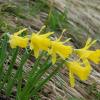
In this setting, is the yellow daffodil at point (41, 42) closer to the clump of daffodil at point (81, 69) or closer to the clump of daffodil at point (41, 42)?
the clump of daffodil at point (41, 42)

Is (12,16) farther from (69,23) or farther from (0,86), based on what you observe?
(0,86)

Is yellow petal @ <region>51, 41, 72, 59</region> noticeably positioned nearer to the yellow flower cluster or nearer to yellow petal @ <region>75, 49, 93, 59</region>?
the yellow flower cluster

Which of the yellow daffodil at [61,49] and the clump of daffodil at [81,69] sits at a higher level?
the yellow daffodil at [61,49]

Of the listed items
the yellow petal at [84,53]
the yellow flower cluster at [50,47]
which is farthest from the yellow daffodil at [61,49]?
the yellow petal at [84,53]

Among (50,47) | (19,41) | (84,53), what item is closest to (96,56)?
(84,53)

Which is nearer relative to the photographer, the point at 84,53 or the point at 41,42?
the point at 41,42

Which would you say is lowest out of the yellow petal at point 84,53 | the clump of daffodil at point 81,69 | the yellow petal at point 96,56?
the clump of daffodil at point 81,69

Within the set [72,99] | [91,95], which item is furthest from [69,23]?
[72,99]

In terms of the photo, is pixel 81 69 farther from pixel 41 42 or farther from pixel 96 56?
pixel 41 42

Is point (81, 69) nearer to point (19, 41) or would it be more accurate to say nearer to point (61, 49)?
point (61, 49)

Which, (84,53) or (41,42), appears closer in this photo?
(41,42)

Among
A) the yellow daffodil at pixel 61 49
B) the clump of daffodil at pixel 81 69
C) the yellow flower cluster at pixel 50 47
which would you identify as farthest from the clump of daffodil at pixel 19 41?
the clump of daffodil at pixel 81 69
